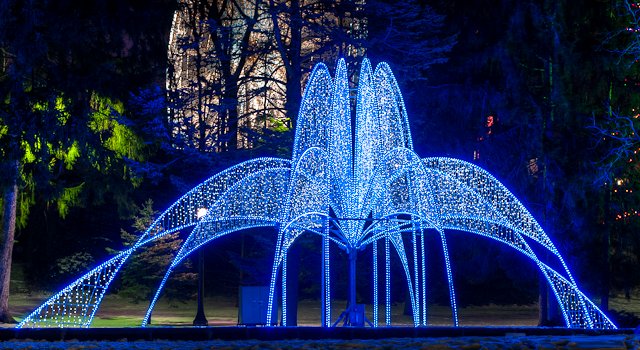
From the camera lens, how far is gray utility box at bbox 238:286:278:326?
70.6 feet

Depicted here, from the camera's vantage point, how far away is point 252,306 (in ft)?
71.2

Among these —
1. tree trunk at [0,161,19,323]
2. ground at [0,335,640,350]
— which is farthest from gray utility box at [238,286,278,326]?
ground at [0,335,640,350]

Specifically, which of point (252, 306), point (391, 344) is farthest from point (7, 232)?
point (391, 344)

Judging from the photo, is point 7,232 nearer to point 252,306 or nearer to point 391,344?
point 252,306

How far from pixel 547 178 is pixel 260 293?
8.96 meters

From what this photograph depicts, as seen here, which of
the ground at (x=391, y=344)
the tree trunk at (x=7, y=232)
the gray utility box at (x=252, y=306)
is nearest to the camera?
the ground at (x=391, y=344)

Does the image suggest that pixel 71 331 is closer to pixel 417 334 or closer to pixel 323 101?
pixel 417 334

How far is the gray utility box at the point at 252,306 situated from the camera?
70.6 ft

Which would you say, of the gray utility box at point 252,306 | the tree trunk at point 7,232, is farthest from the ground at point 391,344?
the tree trunk at point 7,232

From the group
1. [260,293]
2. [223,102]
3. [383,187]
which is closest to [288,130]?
[223,102]

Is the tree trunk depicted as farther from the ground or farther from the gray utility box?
the ground

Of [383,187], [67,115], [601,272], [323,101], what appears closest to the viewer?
[383,187]

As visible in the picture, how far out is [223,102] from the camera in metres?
26.5

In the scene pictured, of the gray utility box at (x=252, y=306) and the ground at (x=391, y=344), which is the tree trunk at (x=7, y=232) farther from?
the ground at (x=391, y=344)
